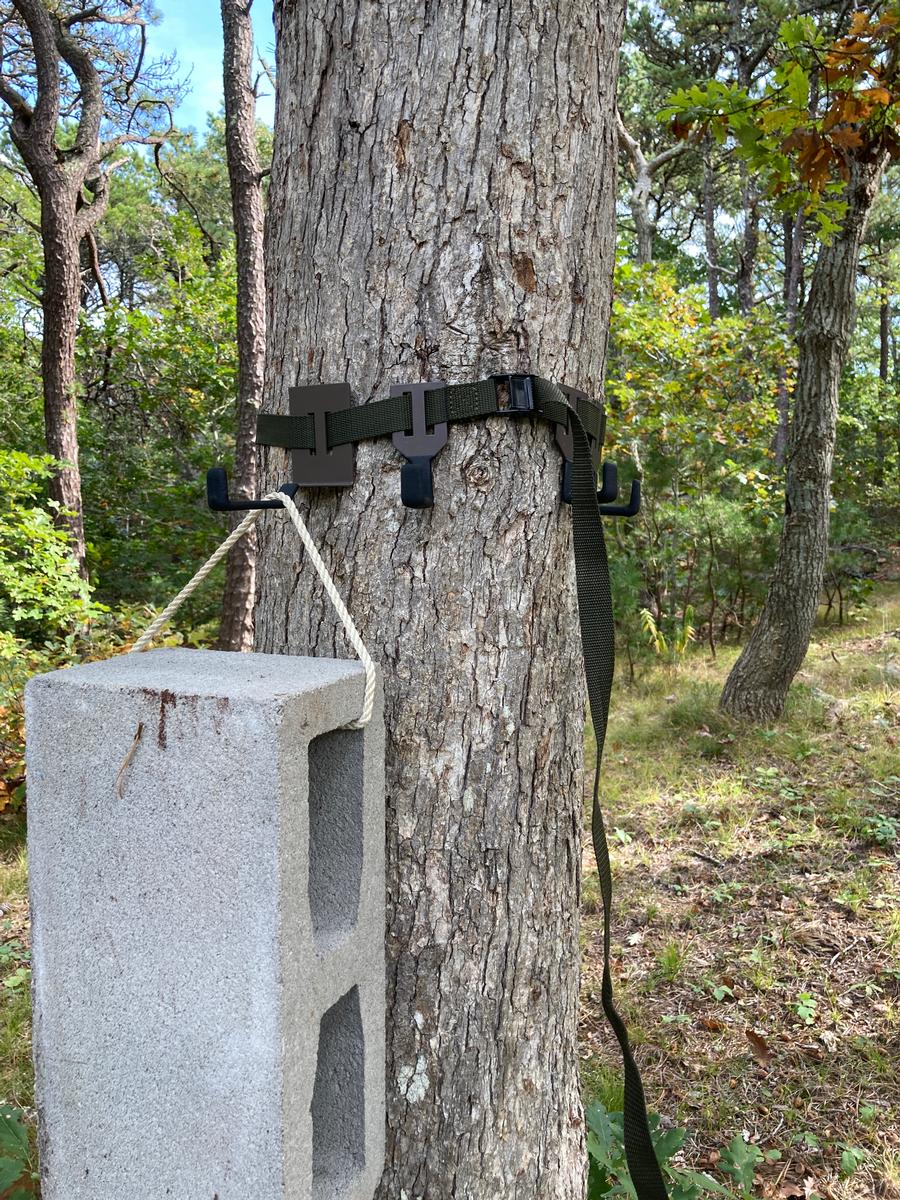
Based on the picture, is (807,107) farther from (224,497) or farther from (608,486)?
(224,497)

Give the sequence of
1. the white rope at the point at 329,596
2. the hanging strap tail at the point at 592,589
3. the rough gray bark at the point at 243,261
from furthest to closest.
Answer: the rough gray bark at the point at 243,261
the hanging strap tail at the point at 592,589
the white rope at the point at 329,596

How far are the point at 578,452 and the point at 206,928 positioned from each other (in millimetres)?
847

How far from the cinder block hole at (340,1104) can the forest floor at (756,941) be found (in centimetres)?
109

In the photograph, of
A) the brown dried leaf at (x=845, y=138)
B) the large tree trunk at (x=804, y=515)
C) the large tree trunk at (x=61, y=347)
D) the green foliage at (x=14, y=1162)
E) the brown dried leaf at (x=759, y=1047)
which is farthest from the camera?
the large tree trunk at (x=61, y=347)

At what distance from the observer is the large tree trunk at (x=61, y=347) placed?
7480mm

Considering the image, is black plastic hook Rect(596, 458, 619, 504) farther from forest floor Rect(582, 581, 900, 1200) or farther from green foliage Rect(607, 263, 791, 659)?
green foliage Rect(607, 263, 791, 659)

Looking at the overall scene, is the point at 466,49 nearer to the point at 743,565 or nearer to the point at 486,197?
the point at 486,197

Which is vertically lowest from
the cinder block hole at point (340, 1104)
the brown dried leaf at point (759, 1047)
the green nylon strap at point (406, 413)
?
the brown dried leaf at point (759, 1047)

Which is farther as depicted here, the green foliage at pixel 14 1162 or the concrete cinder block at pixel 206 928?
the green foliage at pixel 14 1162

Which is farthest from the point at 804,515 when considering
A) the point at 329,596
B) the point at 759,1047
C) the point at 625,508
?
the point at 329,596

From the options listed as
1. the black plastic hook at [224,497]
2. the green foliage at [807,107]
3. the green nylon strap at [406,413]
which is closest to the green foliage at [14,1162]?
the black plastic hook at [224,497]

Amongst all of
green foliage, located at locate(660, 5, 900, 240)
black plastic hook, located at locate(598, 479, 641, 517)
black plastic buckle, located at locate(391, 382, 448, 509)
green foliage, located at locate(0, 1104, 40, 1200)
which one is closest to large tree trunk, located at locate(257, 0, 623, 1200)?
black plastic buckle, located at locate(391, 382, 448, 509)

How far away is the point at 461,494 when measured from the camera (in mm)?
1229

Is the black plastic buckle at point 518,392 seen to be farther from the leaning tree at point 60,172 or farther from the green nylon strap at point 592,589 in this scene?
the leaning tree at point 60,172
